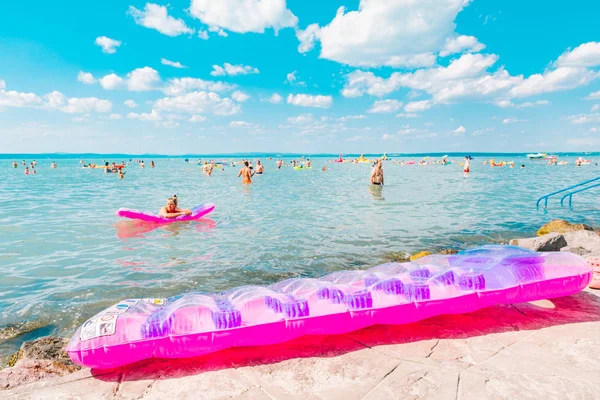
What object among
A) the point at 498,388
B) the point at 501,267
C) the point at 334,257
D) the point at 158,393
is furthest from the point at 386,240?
the point at 158,393

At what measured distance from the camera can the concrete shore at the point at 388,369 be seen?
2.42 metres

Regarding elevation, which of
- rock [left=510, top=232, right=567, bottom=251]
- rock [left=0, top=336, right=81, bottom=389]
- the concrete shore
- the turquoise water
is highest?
rock [left=510, top=232, right=567, bottom=251]

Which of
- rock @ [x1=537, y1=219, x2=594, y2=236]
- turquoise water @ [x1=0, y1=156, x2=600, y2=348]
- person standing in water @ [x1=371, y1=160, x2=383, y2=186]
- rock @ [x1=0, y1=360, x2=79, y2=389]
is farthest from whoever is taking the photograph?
person standing in water @ [x1=371, y1=160, x2=383, y2=186]

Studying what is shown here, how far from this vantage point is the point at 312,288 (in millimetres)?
3289

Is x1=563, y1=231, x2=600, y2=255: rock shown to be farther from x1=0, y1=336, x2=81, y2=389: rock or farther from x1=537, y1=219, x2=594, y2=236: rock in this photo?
x1=0, y1=336, x2=81, y2=389: rock

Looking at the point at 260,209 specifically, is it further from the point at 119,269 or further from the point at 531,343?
the point at 531,343

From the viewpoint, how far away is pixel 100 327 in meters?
2.78

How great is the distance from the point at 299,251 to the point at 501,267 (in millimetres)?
4314

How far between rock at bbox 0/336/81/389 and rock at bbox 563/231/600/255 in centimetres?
776

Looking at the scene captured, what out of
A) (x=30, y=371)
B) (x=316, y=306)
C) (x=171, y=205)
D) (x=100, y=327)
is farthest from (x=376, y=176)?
(x=30, y=371)

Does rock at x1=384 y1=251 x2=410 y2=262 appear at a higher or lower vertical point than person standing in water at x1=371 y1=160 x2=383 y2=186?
lower

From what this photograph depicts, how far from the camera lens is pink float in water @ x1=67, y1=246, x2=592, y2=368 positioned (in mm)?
2760

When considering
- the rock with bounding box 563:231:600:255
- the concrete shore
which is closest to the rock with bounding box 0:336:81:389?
the concrete shore

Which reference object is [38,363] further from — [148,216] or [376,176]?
[376,176]
